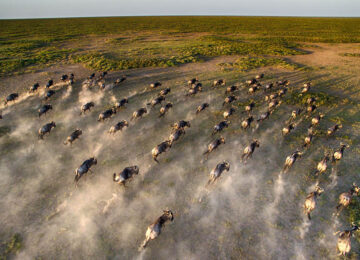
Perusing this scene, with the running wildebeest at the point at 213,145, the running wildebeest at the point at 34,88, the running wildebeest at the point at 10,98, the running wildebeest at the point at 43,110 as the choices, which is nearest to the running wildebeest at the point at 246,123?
the running wildebeest at the point at 213,145

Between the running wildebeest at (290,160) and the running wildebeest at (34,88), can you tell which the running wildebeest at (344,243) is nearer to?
the running wildebeest at (290,160)

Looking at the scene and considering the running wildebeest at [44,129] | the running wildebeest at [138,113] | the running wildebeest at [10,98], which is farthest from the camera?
the running wildebeest at [10,98]

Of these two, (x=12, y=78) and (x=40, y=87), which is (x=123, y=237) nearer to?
(x=40, y=87)

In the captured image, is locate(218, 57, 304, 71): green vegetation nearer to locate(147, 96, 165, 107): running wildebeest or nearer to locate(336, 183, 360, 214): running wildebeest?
locate(147, 96, 165, 107): running wildebeest

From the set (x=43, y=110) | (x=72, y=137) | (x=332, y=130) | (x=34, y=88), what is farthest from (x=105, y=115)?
(x=332, y=130)

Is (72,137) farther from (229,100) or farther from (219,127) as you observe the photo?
(229,100)

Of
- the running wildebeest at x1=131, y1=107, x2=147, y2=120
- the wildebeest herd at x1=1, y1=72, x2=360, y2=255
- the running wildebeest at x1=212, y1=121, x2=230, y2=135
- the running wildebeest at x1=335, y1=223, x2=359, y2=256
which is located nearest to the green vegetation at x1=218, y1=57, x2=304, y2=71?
the wildebeest herd at x1=1, y1=72, x2=360, y2=255
